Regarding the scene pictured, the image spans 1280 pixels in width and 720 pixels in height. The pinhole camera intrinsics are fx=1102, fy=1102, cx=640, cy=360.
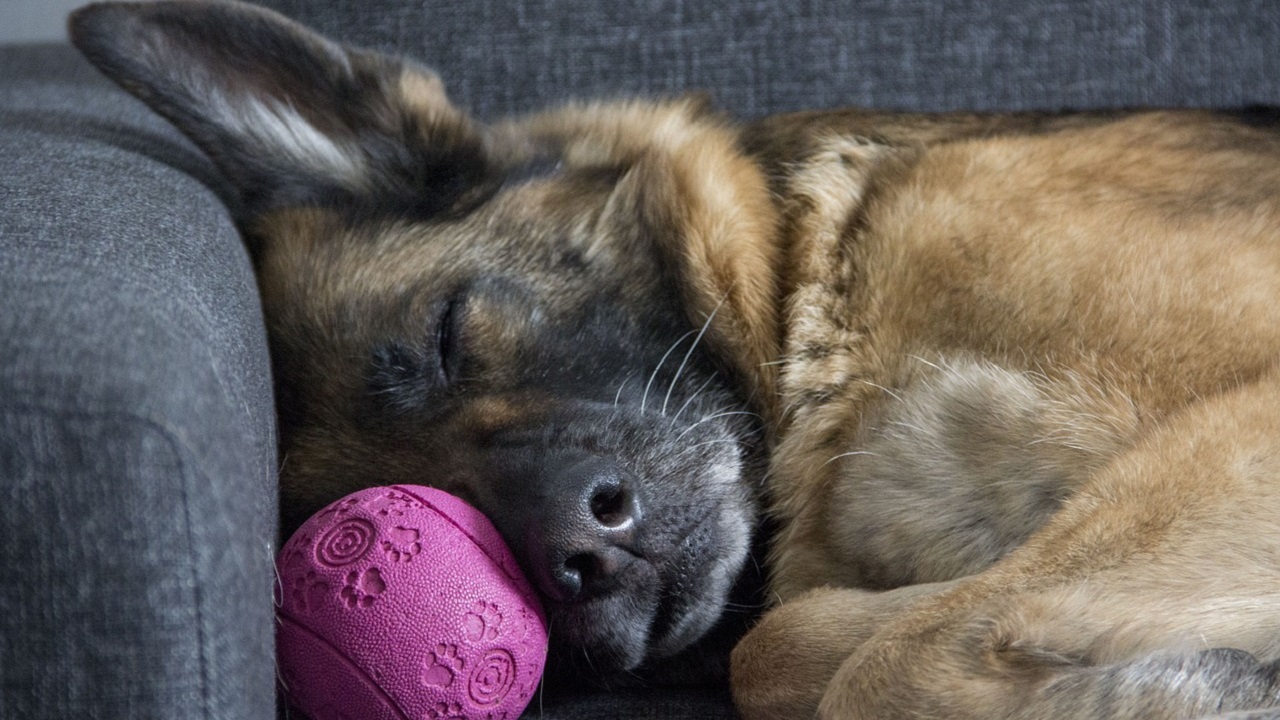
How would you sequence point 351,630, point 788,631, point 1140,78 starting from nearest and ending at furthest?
point 351,630 → point 788,631 → point 1140,78

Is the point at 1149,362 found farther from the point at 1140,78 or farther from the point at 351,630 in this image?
the point at 1140,78

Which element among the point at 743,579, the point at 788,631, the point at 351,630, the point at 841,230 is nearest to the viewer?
the point at 351,630

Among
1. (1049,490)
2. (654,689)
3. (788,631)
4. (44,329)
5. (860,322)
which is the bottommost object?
(654,689)

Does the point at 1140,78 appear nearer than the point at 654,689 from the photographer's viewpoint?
No

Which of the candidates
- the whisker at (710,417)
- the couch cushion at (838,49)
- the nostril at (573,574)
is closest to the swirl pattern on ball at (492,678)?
the nostril at (573,574)

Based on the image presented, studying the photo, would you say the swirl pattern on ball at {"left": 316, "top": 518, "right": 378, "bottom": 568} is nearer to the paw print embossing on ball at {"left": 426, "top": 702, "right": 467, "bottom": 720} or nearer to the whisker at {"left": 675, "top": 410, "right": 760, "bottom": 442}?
the paw print embossing on ball at {"left": 426, "top": 702, "right": 467, "bottom": 720}

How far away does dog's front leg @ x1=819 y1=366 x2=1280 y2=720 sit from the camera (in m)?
1.04

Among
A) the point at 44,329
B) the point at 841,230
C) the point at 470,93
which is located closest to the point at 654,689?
the point at 841,230

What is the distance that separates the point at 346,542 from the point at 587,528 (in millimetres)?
268

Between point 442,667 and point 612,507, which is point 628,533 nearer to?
point 612,507

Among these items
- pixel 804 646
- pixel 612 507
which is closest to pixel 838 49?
pixel 612 507

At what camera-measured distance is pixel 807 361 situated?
1566mm

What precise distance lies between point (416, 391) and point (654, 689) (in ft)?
1.68

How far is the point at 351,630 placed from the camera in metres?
1.14
